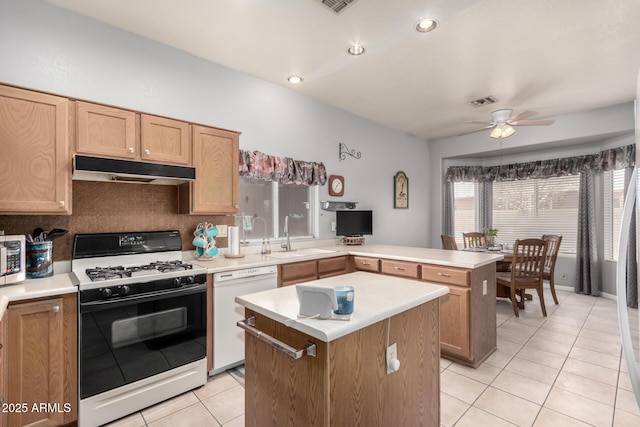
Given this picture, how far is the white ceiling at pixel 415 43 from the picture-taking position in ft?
7.48

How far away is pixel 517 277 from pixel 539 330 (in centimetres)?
70

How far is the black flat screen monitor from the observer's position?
14.0ft

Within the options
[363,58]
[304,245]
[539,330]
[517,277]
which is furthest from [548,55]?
[304,245]

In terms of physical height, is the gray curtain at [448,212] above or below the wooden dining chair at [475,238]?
above

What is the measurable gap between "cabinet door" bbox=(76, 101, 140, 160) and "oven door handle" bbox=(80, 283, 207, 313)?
1.02 meters

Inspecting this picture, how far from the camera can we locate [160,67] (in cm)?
277

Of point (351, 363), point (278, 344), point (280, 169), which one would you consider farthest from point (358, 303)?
point (280, 169)

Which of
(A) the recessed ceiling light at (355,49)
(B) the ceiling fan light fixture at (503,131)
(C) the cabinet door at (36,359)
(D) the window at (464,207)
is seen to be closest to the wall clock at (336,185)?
(A) the recessed ceiling light at (355,49)

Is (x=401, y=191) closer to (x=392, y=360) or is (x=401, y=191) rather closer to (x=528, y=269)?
(x=528, y=269)

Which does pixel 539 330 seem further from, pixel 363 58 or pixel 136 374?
pixel 136 374

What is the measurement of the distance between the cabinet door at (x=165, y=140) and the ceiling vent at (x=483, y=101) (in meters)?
3.53

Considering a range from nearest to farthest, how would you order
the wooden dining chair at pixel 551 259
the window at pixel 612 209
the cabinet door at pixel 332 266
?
the cabinet door at pixel 332 266, the wooden dining chair at pixel 551 259, the window at pixel 612 209

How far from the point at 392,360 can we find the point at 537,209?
5.40 metres

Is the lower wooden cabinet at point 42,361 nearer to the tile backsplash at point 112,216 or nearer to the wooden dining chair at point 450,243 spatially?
the tile backsplash at point 112,216
